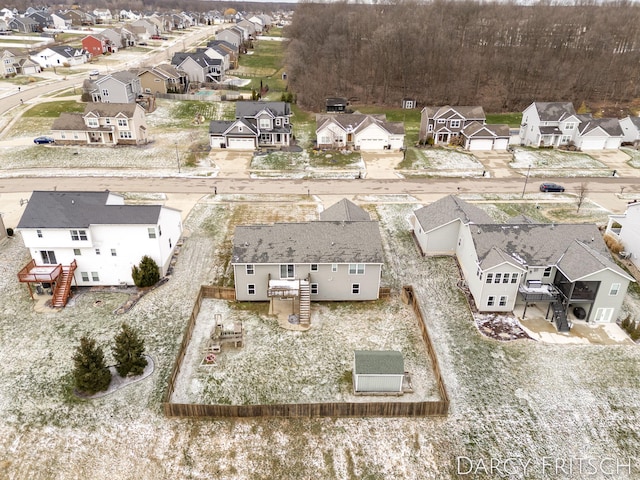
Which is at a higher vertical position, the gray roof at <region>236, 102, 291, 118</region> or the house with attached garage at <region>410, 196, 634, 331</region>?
the gray roof at <region>236, 102, 291, 118</region>

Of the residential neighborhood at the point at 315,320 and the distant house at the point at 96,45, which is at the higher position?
the distant house at the point at 96,45

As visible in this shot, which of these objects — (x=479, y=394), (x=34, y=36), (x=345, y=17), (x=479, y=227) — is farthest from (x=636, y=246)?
(x=34, y=36)

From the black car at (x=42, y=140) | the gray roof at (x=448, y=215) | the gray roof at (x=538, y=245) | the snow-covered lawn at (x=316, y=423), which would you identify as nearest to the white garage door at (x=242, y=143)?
the black car at (x=42, y=140)

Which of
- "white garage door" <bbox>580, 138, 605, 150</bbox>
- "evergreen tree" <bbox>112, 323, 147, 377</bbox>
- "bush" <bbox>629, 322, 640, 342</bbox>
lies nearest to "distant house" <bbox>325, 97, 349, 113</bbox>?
"white garage door" <bbox>580, 138, 605, 150</bbox>

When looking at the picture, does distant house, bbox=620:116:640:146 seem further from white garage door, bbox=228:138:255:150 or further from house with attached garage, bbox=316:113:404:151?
white garage door, bbox=228:138:255:150

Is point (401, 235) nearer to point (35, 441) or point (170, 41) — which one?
point (35, 441)

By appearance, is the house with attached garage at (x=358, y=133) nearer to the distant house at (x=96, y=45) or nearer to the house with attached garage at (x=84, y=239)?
the house with attached garage at (x=84, y=239)
